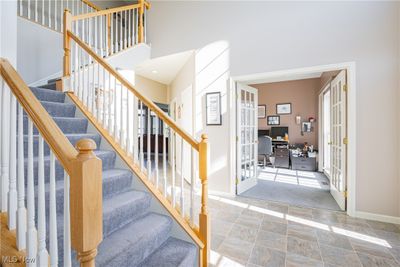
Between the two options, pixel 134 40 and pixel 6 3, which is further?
pixel 134 40

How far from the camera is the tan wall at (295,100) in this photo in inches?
236

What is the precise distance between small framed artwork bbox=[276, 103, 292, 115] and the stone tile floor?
162 inches

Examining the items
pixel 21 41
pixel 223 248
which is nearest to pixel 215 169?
pixel 223 248

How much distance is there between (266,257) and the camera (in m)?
1.85

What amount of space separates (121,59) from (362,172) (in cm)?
430

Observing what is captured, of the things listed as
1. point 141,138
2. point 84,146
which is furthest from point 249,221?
point 84,146

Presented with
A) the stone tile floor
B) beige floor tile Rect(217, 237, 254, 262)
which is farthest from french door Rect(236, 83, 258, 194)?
beige floor tile Rect(217, 237, 254, 262)

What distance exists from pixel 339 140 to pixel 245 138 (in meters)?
1.48

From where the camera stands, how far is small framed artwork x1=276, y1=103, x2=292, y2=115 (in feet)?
20.9

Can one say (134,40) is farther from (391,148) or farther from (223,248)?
(391,148)

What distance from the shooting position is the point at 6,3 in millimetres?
1563

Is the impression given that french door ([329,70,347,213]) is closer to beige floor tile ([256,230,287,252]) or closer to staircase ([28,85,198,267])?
beige floor tile ([256,230,287,252])

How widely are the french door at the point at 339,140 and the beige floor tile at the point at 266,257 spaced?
159cm

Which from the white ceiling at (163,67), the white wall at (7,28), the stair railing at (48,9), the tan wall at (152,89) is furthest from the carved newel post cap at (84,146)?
the tan wall at (152,89)
